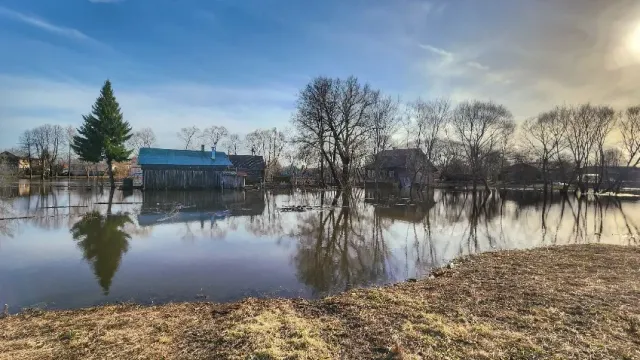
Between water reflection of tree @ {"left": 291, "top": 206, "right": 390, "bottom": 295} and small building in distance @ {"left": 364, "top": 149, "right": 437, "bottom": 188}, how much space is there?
99.5 ft

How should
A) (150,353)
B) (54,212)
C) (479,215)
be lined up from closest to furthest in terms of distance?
(150,353) → (54,212) → (479,215)

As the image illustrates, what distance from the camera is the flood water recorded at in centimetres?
847

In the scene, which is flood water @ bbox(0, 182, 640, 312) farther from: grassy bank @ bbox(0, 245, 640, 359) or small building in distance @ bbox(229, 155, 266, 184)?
small building in distance @ bbox(229, 155, 266, 184)

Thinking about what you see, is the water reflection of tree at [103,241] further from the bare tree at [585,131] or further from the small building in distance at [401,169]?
the bare tree at [585,131]

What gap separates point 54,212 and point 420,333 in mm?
22498

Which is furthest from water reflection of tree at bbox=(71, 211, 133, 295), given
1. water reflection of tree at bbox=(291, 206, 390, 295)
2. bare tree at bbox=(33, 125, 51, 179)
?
bare tree at bbox=(33, 125, 51, 179)

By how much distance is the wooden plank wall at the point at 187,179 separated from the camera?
43.7 meters

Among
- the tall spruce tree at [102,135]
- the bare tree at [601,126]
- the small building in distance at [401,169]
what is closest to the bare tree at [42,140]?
the tall spruce tree at [102,135]

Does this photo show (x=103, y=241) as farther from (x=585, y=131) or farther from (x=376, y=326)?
(x=585, y=131)

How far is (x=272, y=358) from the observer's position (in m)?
4.32

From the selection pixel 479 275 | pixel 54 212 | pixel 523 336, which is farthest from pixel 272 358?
pixel 54 212

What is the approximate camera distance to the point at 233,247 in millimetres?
12930

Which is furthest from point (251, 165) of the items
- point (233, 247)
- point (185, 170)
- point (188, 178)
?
point (233, 247)

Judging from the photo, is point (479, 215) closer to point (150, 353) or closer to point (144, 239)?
point (144, 239)
